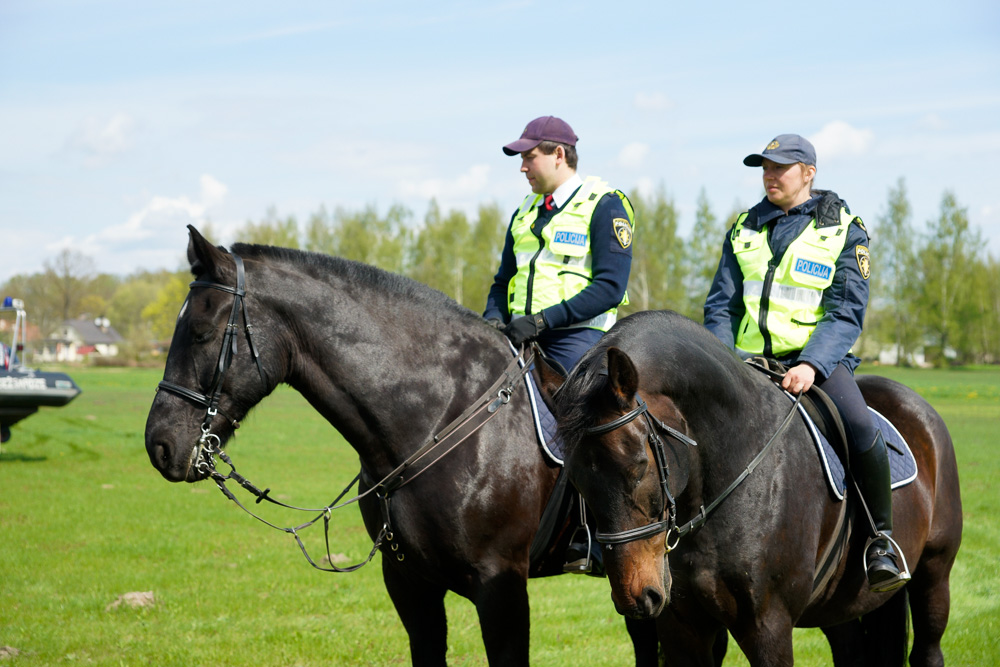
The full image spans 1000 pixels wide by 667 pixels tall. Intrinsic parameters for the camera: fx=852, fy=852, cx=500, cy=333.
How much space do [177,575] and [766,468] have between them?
22.9 ft

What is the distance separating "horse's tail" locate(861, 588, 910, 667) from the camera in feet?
15.9

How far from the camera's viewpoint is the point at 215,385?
3.78m

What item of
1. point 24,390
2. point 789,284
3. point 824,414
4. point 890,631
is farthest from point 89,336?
point 824,414

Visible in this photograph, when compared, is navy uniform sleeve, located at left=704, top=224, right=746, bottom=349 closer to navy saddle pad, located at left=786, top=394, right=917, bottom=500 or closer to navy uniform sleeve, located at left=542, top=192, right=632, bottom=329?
navy uniform sleeve, located at left=542, top=192, right=632, bottom=329

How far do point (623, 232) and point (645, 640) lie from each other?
7.51ft

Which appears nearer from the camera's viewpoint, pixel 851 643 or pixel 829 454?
pixel 829 454

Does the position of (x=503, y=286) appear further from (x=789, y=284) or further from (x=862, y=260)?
(x=862, y=260)

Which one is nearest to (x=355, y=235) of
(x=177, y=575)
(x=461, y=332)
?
(x=177, y=575)

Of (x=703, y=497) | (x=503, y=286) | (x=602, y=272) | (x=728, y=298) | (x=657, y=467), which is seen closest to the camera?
(x=657, y=467)

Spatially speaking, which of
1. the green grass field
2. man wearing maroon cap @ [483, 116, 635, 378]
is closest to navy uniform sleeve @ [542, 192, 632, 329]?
man wearing maroon cap @ [483, 116, 635, 378]

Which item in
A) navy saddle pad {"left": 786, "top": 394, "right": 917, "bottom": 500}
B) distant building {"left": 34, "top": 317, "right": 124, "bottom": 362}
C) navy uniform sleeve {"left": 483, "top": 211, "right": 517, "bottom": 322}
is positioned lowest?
distant building {"left": 34, "top": 317, "right": 124, "bottom": 362}

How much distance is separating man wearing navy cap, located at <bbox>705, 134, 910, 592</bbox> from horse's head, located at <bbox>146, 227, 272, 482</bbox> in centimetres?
237

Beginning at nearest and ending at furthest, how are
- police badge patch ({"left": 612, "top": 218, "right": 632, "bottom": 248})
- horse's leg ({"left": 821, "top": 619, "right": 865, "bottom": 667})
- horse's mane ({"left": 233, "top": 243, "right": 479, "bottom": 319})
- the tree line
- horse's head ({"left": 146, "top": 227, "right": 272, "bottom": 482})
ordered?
horse's head ({"left": 146, "top": 227, "right": 272, "bottom": 482}) → horse's mane ({"left": 233, "top": 243, "right": 479, "bottom": 319}) → police badge patch ({"left": 612, "top": 218, "right": 632, "bottom": 248}) → horse's leg ({"left": 821, "top": 619, "right": 865, "bottom": 667}) → the tree line

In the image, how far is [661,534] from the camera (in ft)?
9.82
